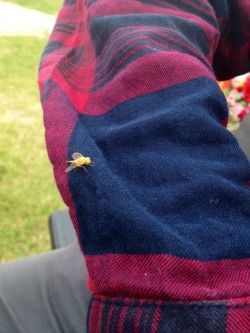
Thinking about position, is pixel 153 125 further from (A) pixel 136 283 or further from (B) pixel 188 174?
(A) pixel 136 283

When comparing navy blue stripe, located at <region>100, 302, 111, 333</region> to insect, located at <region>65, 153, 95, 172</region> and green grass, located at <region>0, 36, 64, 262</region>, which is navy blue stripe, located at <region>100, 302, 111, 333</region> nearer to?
insect, located at <region>65, 153, 95, 172</region>

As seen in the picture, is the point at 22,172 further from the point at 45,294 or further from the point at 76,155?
the point at 76,155

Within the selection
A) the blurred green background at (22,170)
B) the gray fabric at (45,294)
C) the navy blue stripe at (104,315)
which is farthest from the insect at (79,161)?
the blurred green background at (22,170)

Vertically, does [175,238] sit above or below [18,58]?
above

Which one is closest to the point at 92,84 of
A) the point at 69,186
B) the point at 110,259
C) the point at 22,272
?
the point at 69,186

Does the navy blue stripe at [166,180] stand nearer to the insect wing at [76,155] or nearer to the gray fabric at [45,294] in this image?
the insect wing at [76,155]

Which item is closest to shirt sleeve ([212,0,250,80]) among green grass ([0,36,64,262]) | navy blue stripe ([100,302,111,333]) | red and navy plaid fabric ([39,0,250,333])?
red and navy plaid fabric ([39,0,250,333])
